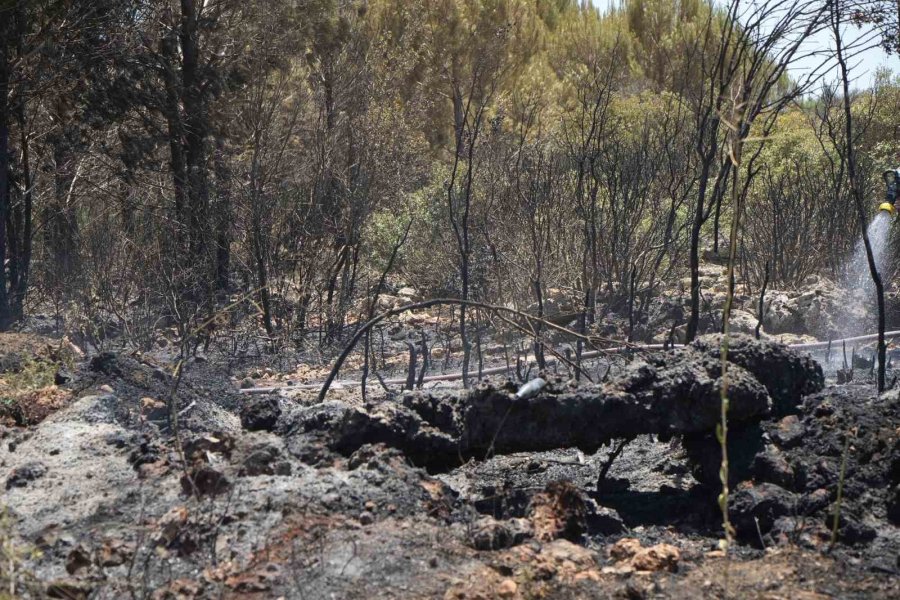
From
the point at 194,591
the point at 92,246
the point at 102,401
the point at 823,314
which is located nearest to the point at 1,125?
the point at 92,246

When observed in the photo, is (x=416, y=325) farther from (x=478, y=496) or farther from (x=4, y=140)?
(x=478, y=496)

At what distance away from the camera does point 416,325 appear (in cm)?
1515

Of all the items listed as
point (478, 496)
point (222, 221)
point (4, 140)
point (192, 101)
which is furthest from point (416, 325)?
point (478, 496)

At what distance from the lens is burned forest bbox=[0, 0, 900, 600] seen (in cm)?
416

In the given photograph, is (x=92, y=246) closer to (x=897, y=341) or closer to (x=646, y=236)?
(x=646, y=236)

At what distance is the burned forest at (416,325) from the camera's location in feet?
13.6

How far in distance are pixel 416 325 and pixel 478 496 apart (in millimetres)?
9859

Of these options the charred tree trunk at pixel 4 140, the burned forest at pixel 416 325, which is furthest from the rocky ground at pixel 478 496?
the charred tree trunk at pixel 4 140

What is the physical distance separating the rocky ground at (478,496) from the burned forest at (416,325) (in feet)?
0.06

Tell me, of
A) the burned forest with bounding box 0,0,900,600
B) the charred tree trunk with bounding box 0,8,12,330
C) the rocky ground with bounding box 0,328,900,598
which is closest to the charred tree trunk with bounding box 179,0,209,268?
the burned forest with bounding box 0,0,900,600

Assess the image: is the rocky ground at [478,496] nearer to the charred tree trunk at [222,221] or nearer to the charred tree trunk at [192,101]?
the charred tree trunk at [222,221]

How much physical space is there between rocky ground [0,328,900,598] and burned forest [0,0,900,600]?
0.02m

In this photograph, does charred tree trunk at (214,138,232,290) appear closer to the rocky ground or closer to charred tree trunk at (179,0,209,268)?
charred tree trunk at (179,0,209,268)

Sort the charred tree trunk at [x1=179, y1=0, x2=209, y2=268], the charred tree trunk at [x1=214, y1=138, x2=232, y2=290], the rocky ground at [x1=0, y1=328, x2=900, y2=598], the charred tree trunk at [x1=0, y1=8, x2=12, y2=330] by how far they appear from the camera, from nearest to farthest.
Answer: the rocky ground at [x1=0, y1=328, x2=900, y2=598]
the charred tree trunk at [x1=0, y1=8, x2=12, y2=330]
the charred tree trunk at [x1=214, y1=138, x2=232, y2=290]
the charred tree trunk at [x1=179, y1=0, x2=209, y2=268]
